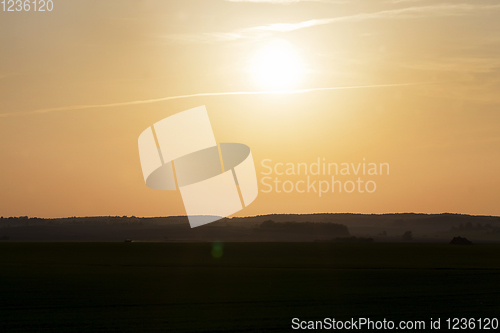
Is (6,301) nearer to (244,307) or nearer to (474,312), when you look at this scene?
(244,307)

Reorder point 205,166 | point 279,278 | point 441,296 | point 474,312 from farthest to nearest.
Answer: point 205,166, point 279,278, point 441,296, point 474,312

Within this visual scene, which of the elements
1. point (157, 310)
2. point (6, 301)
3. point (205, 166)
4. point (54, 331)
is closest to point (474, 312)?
point (157, 310)

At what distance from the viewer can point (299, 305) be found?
102ft

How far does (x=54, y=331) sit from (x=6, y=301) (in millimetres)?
11922

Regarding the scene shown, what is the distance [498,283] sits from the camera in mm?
47094

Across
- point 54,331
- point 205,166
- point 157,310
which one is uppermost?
point 205,166

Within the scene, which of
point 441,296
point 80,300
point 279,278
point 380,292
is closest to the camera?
point 80,300

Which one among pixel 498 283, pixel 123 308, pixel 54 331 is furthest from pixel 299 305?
pixel 498 283

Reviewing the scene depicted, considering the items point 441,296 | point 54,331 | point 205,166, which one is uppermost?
point 205,166

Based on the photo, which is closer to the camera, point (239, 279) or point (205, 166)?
point (239, 279)

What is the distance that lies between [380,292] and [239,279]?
1493 cm

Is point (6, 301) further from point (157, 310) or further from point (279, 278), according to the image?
point (279, 278)

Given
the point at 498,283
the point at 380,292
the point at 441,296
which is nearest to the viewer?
the point at 441,296

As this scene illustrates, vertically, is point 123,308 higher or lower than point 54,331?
higher
